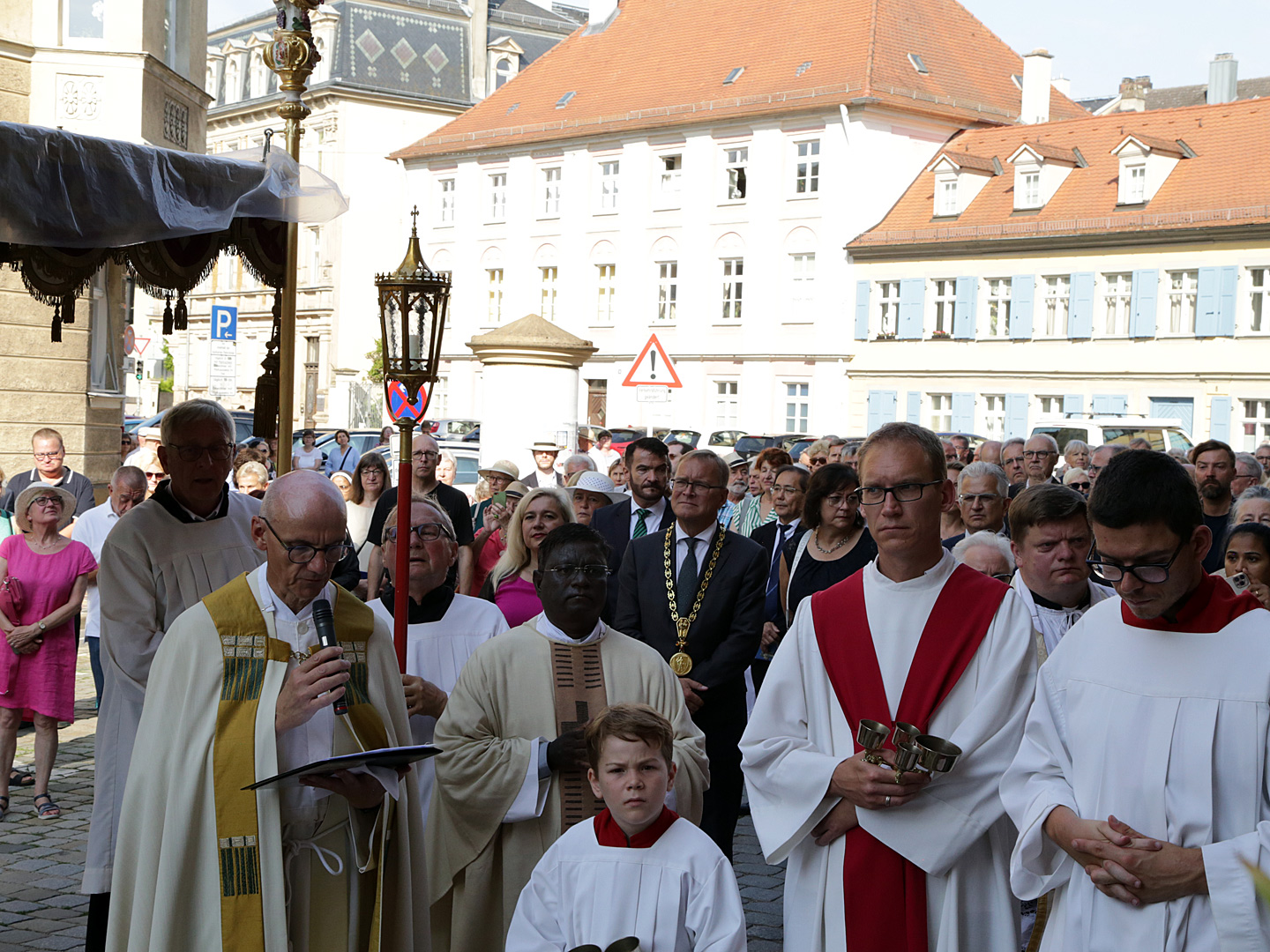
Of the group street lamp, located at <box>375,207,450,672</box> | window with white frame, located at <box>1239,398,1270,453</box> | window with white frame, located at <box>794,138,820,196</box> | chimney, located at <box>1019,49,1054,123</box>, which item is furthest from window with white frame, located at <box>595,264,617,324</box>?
street lamp, located at <box>375,207,450,672</box>

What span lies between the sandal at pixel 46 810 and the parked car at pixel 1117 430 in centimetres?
2402

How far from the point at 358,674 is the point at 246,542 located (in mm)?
1385

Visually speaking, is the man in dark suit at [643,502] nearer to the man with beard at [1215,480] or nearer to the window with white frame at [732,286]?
the man with beard at [1215,480]

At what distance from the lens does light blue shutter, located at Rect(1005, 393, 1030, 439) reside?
39219 mm

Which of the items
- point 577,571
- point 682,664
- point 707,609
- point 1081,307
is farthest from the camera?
point 1081,307

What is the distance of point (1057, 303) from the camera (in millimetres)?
38812

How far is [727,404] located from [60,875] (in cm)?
3869

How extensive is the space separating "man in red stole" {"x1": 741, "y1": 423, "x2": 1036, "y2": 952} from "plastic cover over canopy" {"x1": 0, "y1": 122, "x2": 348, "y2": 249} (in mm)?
2635

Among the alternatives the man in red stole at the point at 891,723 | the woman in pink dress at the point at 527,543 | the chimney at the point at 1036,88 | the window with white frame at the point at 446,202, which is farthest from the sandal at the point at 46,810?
the window with white frame at the point at 446,202

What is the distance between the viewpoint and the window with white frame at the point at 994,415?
131ft

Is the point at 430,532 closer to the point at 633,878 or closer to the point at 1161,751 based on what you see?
the point at 633,878

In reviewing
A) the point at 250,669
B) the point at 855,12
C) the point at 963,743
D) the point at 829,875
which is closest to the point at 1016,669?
the point at 963,743

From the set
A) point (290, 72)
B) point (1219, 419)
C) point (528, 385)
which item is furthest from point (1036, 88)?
point (290, 72)

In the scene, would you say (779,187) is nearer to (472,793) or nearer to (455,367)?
(455,367)
